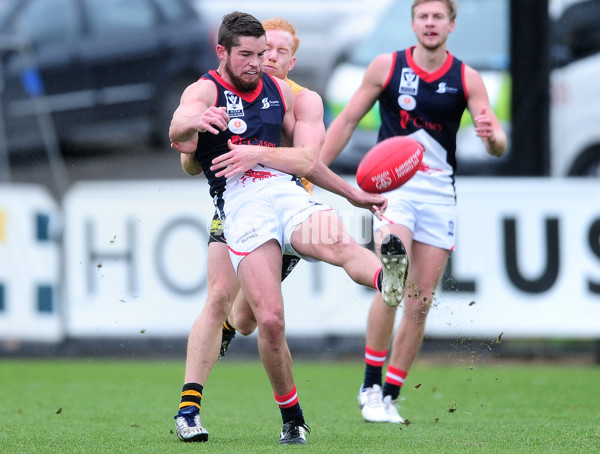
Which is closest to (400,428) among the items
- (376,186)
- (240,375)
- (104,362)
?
(376,186)

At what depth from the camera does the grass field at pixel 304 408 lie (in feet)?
18.4

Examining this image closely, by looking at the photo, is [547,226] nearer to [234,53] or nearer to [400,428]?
[400,428]

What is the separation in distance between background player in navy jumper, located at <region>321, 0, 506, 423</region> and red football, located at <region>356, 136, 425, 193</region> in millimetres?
1018

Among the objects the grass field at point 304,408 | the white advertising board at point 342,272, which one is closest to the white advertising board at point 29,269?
the white advertising board at point 342,272

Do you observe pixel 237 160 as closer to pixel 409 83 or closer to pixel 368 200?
pixel 368 200

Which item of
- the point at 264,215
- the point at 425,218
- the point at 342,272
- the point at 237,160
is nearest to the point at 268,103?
the point at 237,160

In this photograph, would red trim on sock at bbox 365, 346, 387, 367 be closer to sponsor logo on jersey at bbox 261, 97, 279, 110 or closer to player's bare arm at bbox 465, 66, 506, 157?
player's bare arm at bbox 465, 66, 506, 157

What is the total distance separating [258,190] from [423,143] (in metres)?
1.62

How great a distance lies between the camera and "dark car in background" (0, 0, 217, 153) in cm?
1199

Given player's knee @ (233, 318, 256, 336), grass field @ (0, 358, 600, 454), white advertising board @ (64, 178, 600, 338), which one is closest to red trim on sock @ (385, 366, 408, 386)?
grass field @ (0, 358, 600, 454)

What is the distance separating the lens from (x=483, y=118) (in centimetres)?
638

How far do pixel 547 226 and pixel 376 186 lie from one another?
5.08 metres

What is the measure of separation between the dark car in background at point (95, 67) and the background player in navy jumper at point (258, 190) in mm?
6862

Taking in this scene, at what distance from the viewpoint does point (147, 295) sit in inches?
421
